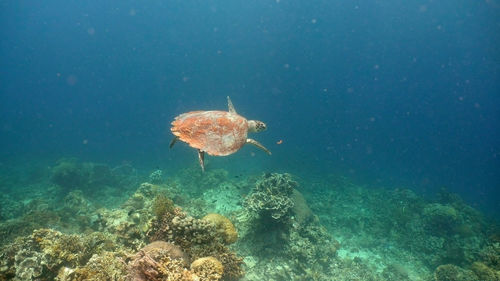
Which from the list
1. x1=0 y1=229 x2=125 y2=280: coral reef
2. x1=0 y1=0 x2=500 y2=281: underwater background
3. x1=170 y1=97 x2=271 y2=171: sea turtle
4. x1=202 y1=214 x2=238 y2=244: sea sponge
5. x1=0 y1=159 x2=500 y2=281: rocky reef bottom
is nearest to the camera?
x1=0 y1=229 x2=125 y2=280: coral reef

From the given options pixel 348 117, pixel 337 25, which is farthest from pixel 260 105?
pixel 337 25

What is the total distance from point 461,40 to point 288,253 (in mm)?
173720

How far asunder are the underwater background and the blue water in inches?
42.4

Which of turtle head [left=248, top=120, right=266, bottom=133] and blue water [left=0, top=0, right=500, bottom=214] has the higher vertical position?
blue water [left=0, top=0, right=500, bottom=214]

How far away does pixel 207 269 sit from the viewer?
378cm

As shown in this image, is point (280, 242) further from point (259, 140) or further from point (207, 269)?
point (259, 140)

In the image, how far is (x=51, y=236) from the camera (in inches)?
191

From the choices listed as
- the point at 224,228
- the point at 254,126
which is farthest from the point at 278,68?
the point at 224,228

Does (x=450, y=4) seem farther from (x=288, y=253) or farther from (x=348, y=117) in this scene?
(x=288, y=253)

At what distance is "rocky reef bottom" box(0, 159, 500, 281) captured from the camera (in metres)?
4.05

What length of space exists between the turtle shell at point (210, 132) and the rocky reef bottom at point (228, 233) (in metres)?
1.59

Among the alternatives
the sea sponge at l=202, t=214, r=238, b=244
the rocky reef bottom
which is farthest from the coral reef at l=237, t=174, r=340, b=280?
the sea sponge at l=202, t=214, r=238, b=244

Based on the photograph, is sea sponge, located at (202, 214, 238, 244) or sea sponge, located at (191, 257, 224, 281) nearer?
sea sponge, located at (191, 257, 224, 281)

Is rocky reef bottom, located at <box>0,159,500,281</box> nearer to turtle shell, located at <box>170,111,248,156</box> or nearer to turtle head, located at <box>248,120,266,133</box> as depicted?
turtle shell, located at <box>170,111,248,156</box>
